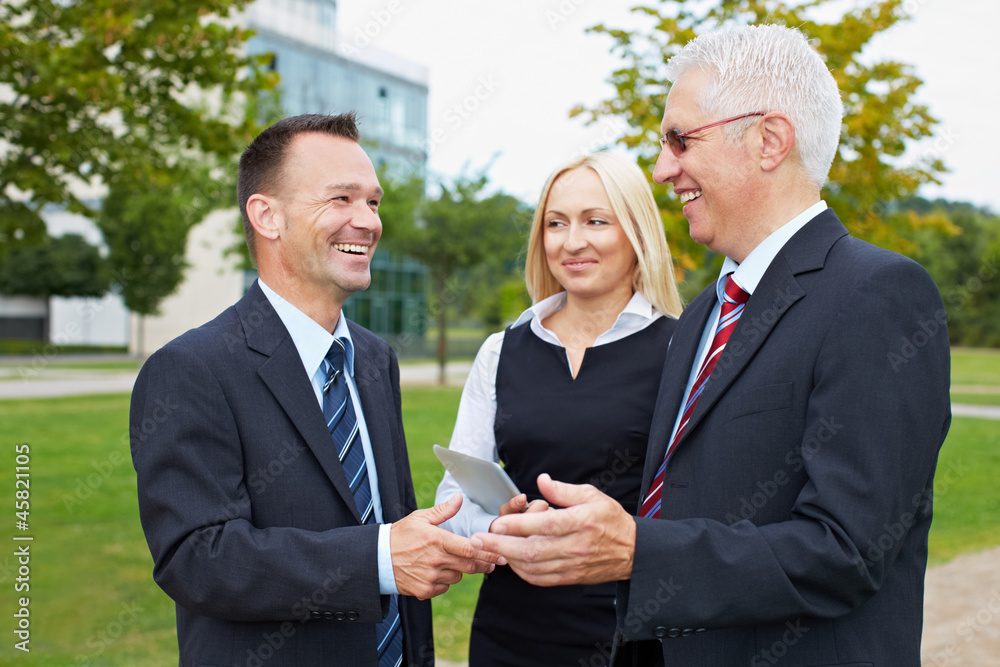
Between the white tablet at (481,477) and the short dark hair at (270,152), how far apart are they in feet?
3.38

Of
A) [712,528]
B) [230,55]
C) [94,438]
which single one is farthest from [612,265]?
[94,438]

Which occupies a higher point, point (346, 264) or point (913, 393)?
point (346, 264)

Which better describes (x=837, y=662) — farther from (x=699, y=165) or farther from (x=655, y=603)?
(x=699, y=165)

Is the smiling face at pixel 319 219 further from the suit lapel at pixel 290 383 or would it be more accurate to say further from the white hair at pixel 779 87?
the white hair at pixel 779 87

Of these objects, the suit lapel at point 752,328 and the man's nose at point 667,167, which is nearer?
the suit lapel at point 752,328

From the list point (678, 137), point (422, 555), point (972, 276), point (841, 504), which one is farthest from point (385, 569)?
point (972, 276)

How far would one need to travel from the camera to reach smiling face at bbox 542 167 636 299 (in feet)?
11.2

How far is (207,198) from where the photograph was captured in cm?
2286

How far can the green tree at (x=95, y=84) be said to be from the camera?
19.6 feet

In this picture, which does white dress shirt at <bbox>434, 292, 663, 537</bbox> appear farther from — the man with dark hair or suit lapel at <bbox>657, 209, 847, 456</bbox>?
suit lapel at <bbox>657, 209, 847, 456</bbox>

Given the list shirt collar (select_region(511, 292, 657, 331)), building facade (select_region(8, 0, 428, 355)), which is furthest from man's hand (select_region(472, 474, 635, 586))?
building facade (select_region(8, 0, 428, 355))

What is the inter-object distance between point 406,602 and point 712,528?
1.28 meters

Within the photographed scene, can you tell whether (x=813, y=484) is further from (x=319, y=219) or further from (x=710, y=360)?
(x=319, y=219)
